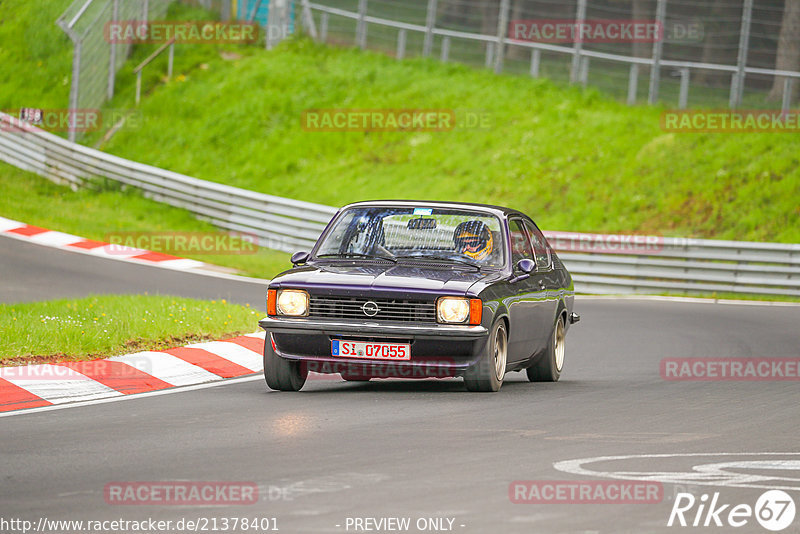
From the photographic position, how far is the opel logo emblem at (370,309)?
1013 centimetres

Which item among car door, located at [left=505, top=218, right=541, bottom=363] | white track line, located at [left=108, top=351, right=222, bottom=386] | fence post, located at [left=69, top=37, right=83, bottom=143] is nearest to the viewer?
car door, located at [left=505, top=218, right=541, bottom=363]

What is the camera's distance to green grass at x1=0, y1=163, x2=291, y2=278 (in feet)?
84.2

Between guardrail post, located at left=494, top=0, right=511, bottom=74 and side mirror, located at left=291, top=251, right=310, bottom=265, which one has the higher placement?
guardrail post, located at left=494, top=0, right=511, bottom=74

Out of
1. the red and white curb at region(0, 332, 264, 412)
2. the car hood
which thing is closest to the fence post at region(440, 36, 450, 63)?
the red and white curb at region(0, 332, 264, 412)

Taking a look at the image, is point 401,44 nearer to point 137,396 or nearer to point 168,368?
point 168,368

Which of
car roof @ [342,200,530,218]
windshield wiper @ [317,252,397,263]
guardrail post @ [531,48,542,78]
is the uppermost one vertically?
guardrail post @ [531,48,542,78]

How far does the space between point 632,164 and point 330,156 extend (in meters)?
8.45

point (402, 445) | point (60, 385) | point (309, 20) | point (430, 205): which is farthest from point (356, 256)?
point (309, 20)

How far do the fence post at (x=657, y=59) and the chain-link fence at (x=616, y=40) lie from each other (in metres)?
0.03

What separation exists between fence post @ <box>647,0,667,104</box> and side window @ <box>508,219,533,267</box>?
19125mm

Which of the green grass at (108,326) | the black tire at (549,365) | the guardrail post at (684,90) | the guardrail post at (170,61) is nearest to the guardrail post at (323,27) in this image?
the guardrail post at (170,61)

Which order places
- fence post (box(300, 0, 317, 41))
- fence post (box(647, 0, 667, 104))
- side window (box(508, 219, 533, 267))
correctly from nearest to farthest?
side window (box(508, 219, 533, 267)) < fence post (box(647, 0, 667, 104)) < fence post (box(300, 0, 317, 41))

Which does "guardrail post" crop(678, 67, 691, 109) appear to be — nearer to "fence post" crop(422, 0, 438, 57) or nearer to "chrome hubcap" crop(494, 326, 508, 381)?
"fence post" crop(422, 0, 438, 57)

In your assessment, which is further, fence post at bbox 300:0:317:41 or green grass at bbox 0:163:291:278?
fence post at bbox 300:0:317:41
